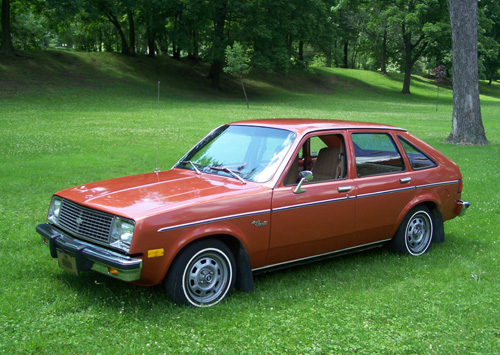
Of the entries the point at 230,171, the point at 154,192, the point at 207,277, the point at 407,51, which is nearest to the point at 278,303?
the point at 207,277

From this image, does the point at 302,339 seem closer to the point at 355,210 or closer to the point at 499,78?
the point at 355,210

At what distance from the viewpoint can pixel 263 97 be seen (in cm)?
4466

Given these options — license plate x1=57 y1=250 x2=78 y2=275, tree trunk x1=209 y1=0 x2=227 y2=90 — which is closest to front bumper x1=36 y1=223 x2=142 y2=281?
license plate x1=57 y1=250 x2=78 y2=275

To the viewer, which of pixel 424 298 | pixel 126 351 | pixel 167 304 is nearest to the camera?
pixel 126 351

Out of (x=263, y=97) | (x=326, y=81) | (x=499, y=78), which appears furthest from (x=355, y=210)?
(x=499, y=78)

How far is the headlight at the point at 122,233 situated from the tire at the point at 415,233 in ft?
10.7

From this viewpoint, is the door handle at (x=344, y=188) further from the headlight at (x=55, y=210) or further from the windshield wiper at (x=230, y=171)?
the headlight at (x=55, y=210)

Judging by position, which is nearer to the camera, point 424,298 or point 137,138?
point 424,298

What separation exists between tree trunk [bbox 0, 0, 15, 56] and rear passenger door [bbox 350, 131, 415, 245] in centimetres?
3545

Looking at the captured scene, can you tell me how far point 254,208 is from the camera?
4.89 m

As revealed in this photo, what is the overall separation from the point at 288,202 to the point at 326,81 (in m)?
54.6

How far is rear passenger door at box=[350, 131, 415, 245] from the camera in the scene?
5762 mm

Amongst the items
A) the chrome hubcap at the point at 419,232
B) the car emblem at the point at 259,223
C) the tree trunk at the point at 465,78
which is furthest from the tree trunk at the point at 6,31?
the car emblem at the point at 259,223

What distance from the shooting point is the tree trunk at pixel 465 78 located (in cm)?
1739
